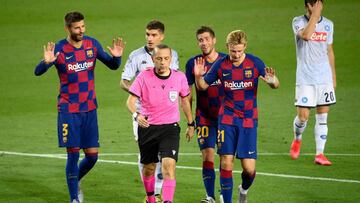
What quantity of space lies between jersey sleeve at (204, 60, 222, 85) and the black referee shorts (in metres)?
0.77

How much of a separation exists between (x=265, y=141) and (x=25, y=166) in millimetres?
4361

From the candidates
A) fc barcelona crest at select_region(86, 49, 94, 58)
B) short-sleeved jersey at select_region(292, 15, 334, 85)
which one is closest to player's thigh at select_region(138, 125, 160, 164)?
fc barcelona crest at select_region(86, 49, 94, 58)

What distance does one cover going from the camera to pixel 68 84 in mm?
13891

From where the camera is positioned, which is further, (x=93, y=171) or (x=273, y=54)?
(x=273, y=54)

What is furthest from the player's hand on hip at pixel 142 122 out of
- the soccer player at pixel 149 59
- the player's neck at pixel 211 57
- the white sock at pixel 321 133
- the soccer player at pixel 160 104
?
the white sock at pixel 321 133

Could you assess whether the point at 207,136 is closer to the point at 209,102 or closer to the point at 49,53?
the point at 209,102

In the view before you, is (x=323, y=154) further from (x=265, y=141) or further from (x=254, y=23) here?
(x=254, y=23)

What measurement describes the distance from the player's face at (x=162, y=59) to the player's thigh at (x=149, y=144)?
30.6 inches

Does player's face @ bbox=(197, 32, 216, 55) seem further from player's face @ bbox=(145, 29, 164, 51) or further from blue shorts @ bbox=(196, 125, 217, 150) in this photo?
blue shorts @ bbox=(196, 125, 217, 150)

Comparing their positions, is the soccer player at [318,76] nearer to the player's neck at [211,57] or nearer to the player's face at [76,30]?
the player's neck at [211,57]

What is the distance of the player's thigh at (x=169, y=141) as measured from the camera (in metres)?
13.0

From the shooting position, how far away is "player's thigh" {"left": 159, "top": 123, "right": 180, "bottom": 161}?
13.0 metres

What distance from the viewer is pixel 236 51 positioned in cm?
1324

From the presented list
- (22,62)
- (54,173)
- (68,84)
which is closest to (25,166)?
(54,173)
